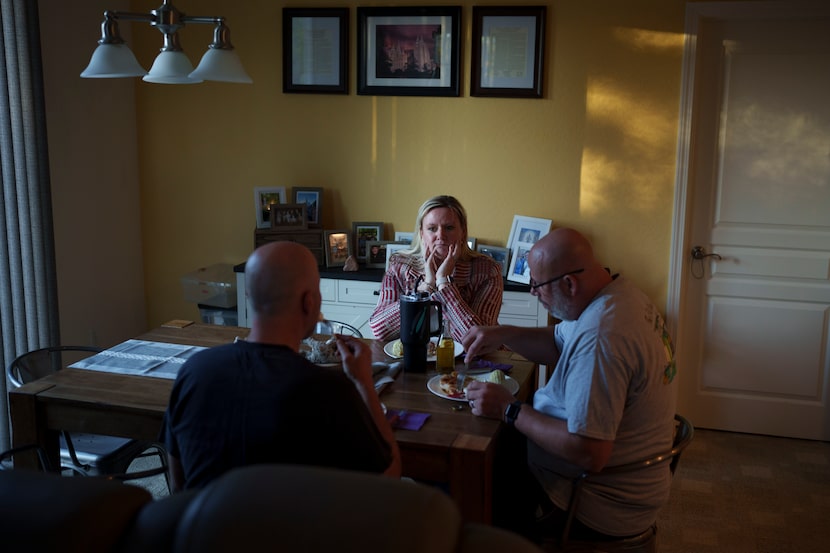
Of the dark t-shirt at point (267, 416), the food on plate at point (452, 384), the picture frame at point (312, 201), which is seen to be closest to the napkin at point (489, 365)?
the food on plate at point (452, 384)

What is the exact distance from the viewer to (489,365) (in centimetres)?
253

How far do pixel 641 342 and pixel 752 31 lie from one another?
8.36 feet

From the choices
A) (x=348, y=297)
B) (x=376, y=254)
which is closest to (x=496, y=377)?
(x=348, y=297)

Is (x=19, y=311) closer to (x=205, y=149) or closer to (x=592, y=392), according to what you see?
(x=205, y=149)

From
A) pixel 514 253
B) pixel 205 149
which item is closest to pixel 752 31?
pixel 514 253

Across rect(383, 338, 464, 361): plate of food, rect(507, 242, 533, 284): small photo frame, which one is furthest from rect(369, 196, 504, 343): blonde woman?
rect(507, 242, 533, 284): small photo frame

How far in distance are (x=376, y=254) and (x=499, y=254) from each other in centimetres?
66

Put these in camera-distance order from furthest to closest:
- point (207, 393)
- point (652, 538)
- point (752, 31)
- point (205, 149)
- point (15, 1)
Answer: point (205, 149) < point (752, 31) < point (15, 1) < point (652, 538) < point (207, 393)

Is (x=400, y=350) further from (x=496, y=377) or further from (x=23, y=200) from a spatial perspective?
(x=23, y=200)

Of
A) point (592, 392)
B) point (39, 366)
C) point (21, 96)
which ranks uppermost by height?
point (21, 96)

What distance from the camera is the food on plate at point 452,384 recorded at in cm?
224

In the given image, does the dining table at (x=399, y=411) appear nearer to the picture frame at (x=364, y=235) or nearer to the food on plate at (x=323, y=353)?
the food on plate at (x=323, y=353)

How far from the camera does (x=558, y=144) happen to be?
13.4 feet

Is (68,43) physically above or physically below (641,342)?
above
